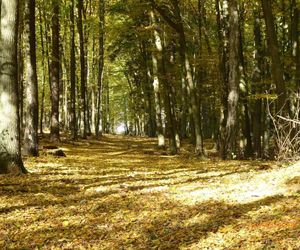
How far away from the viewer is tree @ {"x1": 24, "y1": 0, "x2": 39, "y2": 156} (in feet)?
47.6

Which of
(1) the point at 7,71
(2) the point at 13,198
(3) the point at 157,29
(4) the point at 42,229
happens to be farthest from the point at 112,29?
(4) the point at 42,229

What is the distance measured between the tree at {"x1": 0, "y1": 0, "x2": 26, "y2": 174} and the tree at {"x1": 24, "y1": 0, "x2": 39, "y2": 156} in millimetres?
4145

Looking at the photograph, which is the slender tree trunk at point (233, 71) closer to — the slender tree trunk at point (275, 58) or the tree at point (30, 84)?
the slender tree trunk at point (275, 58)

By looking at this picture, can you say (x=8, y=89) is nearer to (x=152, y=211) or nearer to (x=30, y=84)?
(x=30, y=84)

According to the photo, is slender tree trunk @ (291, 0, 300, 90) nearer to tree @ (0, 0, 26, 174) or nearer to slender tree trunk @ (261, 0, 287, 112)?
slender tree trunk @ (261, 0, 287, 112)

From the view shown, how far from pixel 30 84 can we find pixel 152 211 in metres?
9.06

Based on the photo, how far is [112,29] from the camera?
79.1 ft

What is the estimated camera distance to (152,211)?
7.35 metres

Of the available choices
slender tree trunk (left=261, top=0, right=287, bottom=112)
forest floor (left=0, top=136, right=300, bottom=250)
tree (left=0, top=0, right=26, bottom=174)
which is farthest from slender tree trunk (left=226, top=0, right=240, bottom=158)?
tree (left=0, top=0, right=26, bottom=174)

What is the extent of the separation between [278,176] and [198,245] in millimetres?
3816

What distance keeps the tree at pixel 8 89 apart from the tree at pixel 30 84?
414cm

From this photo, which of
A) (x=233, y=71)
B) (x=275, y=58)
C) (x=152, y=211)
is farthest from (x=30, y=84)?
(x=152, y=211)

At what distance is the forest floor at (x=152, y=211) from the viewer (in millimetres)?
5887

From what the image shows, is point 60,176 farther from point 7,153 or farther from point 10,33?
point 10,33
